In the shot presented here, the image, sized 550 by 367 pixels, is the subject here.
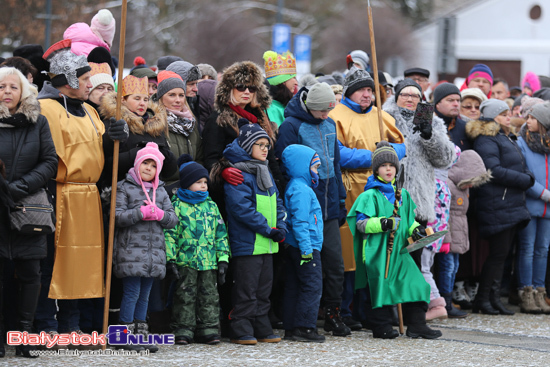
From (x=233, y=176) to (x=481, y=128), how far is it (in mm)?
3588

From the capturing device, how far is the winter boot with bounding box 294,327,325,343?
8391 millimetres

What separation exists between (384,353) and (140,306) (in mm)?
1935

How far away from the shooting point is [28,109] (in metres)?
7.20

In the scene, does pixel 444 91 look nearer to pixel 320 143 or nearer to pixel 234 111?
pixel 320 143

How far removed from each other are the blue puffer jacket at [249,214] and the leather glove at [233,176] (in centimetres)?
3

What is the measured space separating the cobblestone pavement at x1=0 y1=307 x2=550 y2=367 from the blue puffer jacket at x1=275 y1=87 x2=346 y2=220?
1.20 meters

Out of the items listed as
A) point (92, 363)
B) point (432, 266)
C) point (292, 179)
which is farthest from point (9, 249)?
point (432, 266)

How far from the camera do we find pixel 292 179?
8570mm

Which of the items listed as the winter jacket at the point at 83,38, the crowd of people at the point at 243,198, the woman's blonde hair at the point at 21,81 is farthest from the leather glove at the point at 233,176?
the winter jacket at the point at 83,38

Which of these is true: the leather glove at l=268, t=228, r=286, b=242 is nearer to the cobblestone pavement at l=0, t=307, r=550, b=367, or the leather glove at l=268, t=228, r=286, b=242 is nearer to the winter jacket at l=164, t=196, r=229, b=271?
the winter jacket at l=164, t=196, r=229, b=271

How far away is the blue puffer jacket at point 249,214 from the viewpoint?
8125 mm

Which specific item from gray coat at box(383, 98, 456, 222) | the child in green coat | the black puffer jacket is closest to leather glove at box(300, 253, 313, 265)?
the child in green coat

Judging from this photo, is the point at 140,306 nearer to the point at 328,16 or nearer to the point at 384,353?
the point at 384,353

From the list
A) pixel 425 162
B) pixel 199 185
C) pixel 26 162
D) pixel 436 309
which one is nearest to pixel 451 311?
pixel 436 309
